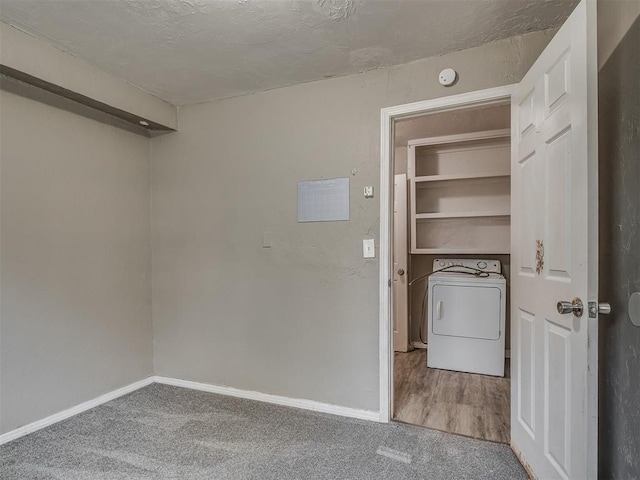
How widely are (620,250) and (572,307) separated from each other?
12.5 inches

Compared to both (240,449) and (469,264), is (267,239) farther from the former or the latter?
(469,264)

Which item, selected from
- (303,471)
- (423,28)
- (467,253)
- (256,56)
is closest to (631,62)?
(423,28)

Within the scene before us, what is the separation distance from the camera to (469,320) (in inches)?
124

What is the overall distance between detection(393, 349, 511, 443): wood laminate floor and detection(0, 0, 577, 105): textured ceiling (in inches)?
91.8

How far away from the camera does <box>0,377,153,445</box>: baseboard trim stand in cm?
198

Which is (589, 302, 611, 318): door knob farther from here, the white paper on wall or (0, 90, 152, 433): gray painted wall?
(0, 90, 152, 433): gray painted wall

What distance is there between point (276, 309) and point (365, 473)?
1177 mm

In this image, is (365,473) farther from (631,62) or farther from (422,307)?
(422,307)

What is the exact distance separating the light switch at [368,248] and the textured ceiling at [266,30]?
1.13 meters

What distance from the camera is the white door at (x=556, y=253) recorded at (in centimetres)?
120

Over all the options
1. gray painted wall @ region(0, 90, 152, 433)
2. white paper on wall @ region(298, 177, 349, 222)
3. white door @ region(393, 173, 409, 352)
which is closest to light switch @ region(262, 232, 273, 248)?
white paper on wall @ region(298, 177, 349, 222)

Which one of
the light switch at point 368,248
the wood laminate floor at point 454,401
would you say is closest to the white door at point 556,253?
the wood laminate floor at point 454,401

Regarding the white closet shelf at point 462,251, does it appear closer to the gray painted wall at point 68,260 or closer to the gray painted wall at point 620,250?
the gray painted wall at point 620,250

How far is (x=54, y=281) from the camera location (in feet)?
7.17
